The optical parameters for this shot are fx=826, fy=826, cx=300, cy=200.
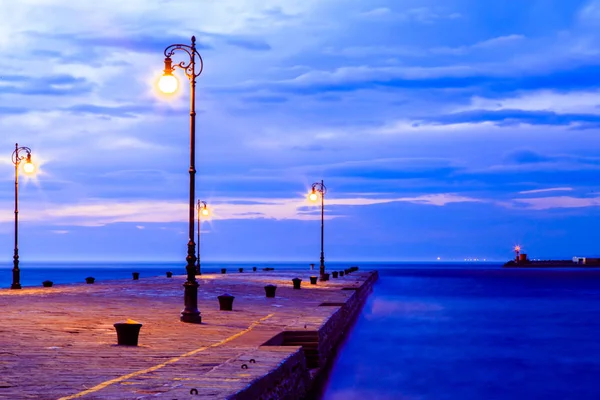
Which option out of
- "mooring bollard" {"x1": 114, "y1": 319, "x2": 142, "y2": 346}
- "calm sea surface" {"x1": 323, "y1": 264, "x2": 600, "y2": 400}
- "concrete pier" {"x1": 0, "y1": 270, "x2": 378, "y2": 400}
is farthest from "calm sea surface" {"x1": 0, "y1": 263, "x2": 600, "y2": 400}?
"mooring bollard" {"x1": 114, "y1": 319, "x2": 142, "y2": 346}

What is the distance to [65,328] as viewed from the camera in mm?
18203

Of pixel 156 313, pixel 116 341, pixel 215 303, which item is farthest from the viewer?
pixel 215 303

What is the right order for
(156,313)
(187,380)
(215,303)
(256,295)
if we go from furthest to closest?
1. (256,295)
2. (215,303)
3. (156,313)
4. (187,380)

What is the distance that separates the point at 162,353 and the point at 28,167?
89.6 feet

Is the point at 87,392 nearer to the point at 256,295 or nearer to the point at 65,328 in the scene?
the point at 65,328

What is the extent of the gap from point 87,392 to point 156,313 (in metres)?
14.5

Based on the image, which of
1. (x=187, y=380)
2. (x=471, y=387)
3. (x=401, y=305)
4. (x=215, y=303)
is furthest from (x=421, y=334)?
(x=187, y=380)

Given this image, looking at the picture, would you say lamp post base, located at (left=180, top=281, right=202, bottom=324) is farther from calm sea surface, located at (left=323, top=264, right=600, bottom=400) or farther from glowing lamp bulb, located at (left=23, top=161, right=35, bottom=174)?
glowing lamp bulb, located at (left=23, top=161, right=35, bottom=174)

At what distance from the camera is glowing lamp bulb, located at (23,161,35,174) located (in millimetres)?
38688

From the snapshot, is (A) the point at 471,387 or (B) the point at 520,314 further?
(B) the point at 520,314

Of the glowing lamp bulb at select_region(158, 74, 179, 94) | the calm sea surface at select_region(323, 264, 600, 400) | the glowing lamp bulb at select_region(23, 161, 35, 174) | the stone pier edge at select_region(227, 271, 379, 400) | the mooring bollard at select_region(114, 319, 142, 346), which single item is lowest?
the calm sea surface at select_region(323, 264, 600, 400)

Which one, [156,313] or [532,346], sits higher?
[156,313]

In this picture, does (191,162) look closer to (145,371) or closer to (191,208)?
(191,208)

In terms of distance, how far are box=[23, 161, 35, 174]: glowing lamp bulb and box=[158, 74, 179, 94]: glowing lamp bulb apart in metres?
21.3
